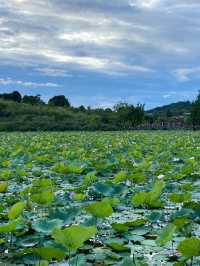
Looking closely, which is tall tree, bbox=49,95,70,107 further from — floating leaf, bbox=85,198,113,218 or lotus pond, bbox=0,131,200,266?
floating leaf, bbox=85,198,113,218

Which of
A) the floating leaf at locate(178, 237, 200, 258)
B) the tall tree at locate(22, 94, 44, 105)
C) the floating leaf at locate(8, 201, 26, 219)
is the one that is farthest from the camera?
the tall tree at locate(22, 94, 44, 105)

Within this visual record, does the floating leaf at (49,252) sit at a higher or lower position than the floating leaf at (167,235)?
lower

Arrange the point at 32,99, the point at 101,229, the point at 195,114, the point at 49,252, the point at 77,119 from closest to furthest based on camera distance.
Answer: the point at 49,252, the point at 101,229, the point at 77,119, the point at 195,114, the point at 32,99

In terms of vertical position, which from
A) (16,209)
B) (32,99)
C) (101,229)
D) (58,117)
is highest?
(32,99)

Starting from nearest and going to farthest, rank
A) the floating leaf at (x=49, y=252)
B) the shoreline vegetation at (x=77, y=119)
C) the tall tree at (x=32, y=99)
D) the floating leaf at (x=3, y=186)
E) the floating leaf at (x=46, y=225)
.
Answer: the floating leaf at (x=49, y=252)
the floating leaf at (x=46, y=225)
the floating leaf at (x=3, y=186)
the shoreline vegetation at (x=77, y=119)
the tall tree at (x=32, y=99)

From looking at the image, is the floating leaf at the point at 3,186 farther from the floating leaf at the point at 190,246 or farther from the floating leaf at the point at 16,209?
the floating leaf at the point at 190,246

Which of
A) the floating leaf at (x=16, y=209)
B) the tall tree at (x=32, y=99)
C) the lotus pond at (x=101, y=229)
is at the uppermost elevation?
the tall tree at (x=32, y=99)

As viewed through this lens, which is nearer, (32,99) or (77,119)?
(77,119)

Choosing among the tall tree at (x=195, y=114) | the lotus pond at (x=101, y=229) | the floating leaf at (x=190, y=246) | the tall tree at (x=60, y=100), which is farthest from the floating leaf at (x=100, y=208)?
the tall tree at (x=60, y=100)

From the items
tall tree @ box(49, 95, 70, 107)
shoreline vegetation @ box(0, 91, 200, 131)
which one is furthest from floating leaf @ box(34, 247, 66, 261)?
tall tree @ box(49, 95, 70, 107)

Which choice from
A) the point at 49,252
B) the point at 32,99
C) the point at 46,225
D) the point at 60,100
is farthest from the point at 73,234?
the point at 60,100

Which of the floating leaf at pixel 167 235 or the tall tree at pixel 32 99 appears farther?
the tall tree at pixel 32 99

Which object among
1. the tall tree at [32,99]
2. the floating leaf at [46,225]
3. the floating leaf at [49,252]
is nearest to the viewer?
the floating leaf at [49,252]

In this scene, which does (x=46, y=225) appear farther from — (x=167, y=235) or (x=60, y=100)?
Answer: (x=60, y=100)
